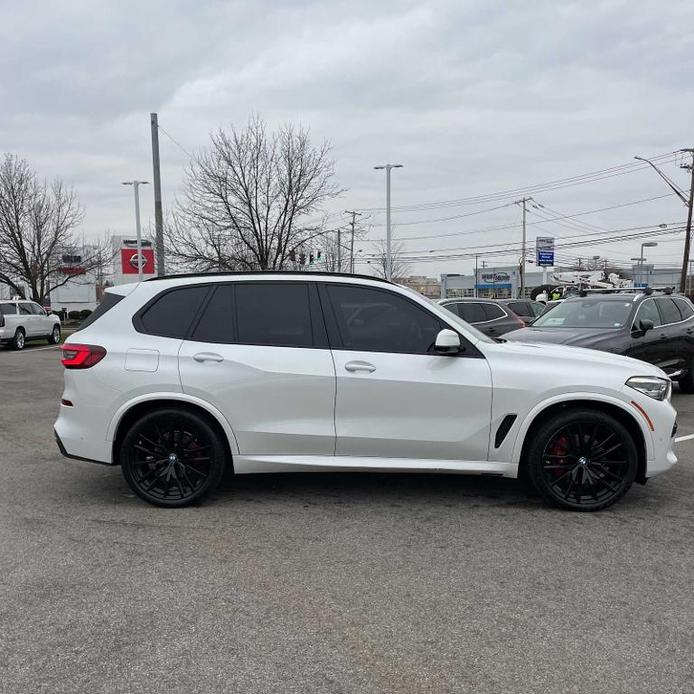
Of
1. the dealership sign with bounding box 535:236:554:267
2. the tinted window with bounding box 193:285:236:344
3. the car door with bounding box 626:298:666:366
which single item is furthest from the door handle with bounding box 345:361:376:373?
the dealership sign with bounding box 535:236:554:267

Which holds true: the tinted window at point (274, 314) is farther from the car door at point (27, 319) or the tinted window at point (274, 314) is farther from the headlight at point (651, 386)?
the car door at point (27, 319)

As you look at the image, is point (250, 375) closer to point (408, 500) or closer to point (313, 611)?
point (408, 500)

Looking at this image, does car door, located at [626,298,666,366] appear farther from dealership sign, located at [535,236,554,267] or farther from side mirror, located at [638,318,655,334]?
dealership sign, located at [535,236,554,267]

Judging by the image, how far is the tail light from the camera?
16.0ft

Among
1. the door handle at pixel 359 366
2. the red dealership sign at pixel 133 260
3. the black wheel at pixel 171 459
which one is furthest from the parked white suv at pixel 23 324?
the door handle at pixel 359 366

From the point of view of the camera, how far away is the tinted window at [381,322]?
4840 mm

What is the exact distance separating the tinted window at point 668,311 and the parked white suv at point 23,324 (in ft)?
68.3

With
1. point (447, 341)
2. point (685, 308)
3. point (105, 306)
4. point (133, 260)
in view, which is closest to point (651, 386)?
point (447, 341)

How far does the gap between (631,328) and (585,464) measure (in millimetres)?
5156

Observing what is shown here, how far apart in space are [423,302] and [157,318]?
204cm

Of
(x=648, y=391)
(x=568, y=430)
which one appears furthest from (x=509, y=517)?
(x=648, y=391)

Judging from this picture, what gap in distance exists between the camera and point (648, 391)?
480 cm

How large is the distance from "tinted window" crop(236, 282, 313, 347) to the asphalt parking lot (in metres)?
1.27

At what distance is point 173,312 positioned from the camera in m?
5.02
